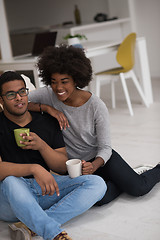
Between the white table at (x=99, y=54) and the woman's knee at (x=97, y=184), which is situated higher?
the white table at (x=99, y=54)

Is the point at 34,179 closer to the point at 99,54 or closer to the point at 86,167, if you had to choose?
the point at 86,167

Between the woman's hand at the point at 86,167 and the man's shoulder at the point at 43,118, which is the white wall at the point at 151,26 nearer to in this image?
the man's shoulder at the point at 43,118

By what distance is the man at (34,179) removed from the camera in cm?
198

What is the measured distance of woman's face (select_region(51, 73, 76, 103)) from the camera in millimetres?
2268

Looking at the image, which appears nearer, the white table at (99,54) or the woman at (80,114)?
the woman at (80,114)

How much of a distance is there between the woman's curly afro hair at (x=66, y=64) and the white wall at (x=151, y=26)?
4.60 meters

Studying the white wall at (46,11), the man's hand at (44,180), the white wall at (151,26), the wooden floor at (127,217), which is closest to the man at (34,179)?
the man's hand at (44,180)

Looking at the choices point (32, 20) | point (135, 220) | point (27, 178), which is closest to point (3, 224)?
point (27, 178)

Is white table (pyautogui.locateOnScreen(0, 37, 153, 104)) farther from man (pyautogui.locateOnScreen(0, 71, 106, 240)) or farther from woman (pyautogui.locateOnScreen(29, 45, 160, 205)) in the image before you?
man (pyautogui.locateOnScreen(0, 71, 106, 240))

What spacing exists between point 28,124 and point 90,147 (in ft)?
1.36

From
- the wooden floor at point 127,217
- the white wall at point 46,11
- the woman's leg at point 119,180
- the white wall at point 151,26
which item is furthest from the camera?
the white wall at point 46,11

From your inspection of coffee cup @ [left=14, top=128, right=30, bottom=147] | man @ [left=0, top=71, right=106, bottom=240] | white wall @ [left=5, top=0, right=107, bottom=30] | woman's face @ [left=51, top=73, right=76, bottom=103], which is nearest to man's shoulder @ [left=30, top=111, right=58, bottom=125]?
man @ [left=0, top=71, right=106, bottom=240]

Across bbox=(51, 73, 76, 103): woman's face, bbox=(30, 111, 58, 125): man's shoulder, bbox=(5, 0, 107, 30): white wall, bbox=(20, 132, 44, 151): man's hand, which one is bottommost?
bbox=(20, 132, 44, 151): man's hand

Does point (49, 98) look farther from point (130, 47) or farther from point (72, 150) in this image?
point (130, 47)
